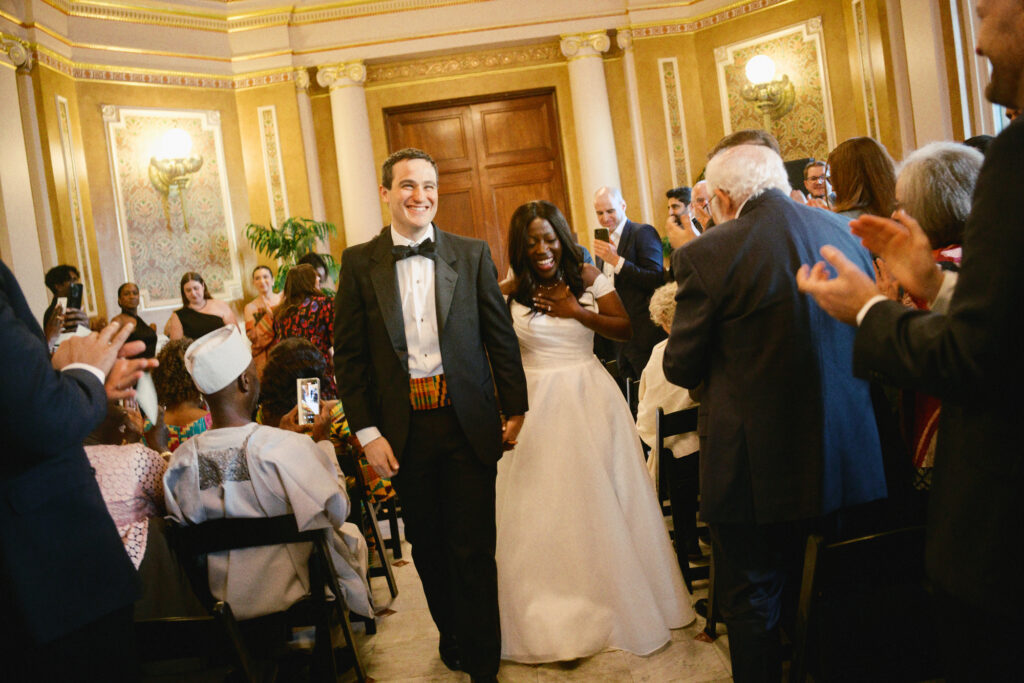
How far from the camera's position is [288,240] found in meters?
7.97

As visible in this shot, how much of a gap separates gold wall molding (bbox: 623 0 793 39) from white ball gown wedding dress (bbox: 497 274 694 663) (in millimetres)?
6642

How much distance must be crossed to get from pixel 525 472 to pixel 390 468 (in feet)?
2.02

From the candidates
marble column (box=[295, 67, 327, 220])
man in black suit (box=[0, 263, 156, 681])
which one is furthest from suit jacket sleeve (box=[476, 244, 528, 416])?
marble column (box=[295, 67, 327, 220])

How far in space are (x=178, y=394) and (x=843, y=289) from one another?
2.26 m

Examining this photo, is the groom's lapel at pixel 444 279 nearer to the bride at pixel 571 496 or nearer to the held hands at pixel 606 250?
the bride at pixel 571 496

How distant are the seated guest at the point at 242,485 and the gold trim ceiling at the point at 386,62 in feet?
19.5

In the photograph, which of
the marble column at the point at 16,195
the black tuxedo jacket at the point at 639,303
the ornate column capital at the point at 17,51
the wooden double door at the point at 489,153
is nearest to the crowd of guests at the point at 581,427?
the black tuxedo jacket at the point at 639,303

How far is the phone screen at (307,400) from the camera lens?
3059 mm

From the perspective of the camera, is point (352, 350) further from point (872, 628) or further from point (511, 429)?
point (872, 628)

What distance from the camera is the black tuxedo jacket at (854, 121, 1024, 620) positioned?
1185mm

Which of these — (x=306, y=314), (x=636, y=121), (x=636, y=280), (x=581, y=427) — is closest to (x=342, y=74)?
(x=636, y=121)

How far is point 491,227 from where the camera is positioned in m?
9.25

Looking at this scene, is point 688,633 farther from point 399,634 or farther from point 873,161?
point 873,161

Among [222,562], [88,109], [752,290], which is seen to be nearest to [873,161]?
[752,290]
